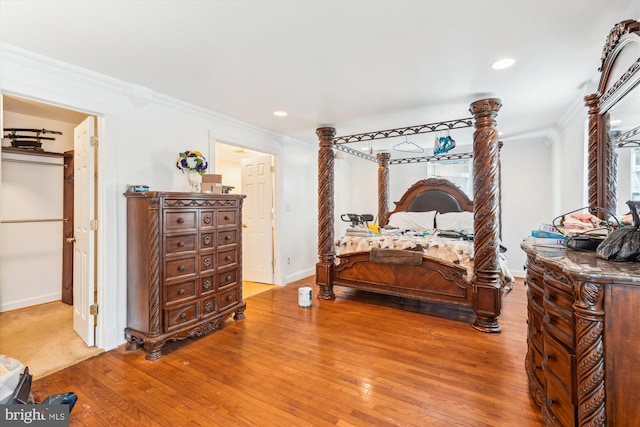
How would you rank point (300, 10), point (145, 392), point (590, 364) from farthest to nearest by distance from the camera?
point (145, 392)
point (300, 10)
point (590, 364)

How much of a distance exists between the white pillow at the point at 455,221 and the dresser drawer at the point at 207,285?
3457 mm

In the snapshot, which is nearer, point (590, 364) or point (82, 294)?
point (590, 364)

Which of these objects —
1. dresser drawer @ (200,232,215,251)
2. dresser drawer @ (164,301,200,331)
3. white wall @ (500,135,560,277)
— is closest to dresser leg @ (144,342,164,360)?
dresser drawer @ (164,301,200,331)

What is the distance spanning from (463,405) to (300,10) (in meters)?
2.57

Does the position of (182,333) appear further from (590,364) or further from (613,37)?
(613,37)

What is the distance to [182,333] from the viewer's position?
2643 mm

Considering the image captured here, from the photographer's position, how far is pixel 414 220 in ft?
16.5

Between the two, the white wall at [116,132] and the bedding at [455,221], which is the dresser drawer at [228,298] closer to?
the white wall at [116,132]

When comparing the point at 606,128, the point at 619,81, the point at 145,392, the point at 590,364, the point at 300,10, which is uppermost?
the point at 300,10

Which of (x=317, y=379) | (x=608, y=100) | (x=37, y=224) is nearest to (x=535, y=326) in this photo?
(x=317, y=379)

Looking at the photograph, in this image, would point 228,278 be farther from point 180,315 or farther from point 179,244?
point 179,244

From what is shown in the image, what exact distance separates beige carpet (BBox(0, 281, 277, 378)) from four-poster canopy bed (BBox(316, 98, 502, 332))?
2.64 meters

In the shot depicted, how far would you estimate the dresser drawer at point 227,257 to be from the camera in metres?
2.98

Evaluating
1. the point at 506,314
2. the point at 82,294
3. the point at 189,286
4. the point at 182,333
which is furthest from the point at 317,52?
the point at 506,314
